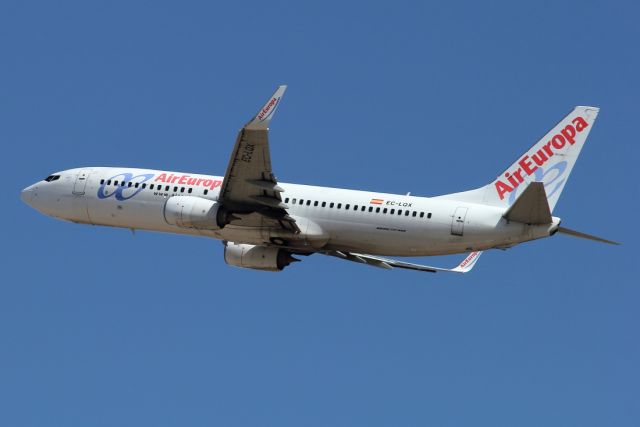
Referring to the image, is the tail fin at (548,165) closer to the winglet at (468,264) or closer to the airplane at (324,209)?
the airplane at (324,209)

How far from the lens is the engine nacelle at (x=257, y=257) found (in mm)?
61406

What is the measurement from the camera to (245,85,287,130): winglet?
5309 centimetres

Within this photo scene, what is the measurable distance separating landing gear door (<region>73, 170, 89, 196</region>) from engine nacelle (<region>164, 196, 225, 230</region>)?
6980 mm

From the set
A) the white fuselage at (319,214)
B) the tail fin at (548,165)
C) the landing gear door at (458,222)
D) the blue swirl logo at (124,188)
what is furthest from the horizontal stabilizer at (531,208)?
the blue swirl logo at (124,188)

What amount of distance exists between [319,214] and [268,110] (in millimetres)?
8108

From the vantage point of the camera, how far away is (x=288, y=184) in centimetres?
6209

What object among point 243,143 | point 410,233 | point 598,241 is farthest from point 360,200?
point 598,241

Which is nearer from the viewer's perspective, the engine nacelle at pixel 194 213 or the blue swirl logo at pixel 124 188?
the engine nacelle at pixel 194 213

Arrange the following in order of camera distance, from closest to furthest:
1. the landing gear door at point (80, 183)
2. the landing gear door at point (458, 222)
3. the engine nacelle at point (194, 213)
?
1. the landing gear door at point (458, 222)
2. the engine nacelle at point (194, 213)
3. the landing gear door at point (80, 183)

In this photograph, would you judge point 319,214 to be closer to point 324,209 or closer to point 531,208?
point 324,209

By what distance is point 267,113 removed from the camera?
53438 millimetres

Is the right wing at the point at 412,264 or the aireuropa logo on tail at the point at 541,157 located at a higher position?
the aireuropa logo on tail at the point at 541,157

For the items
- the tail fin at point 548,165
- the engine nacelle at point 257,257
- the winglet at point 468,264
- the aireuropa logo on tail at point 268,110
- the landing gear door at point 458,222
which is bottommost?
the engine nacelle at point 257,257

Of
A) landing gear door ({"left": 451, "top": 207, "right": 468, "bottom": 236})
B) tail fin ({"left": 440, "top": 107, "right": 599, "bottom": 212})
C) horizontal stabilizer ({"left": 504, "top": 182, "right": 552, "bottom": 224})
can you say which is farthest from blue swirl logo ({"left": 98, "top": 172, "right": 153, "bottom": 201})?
horizontal stabilizer ({"left": 504, "top": 182, "right": 552, "bottom": 224})
